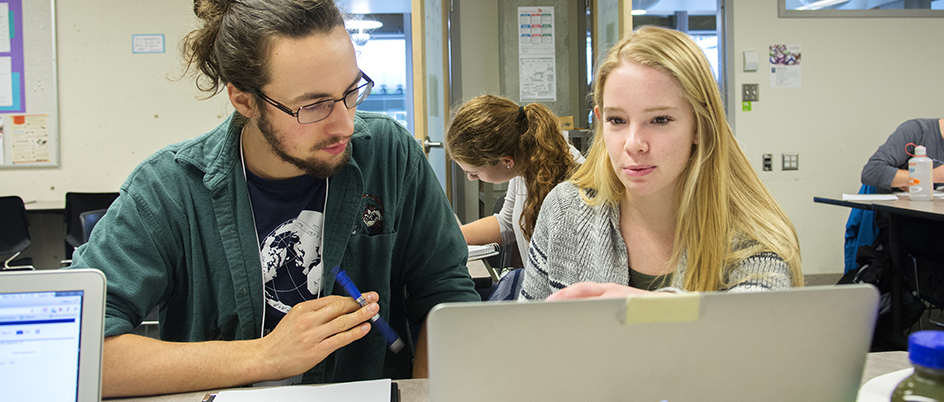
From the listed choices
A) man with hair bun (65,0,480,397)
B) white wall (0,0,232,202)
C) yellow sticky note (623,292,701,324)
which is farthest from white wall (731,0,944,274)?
yellow sticky note (623,292,701,324)

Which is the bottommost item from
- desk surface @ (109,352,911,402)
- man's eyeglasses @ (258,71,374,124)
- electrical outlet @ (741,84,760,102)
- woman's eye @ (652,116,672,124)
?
desk surface @ (109,352,911,402)

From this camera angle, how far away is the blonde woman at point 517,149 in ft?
6.43

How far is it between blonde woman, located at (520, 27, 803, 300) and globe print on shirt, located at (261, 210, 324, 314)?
0.48 metres

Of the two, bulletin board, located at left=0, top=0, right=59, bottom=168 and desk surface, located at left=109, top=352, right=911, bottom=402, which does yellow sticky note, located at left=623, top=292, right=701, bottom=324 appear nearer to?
desk surface, located at left=109, top=352, right=911, bottom=402

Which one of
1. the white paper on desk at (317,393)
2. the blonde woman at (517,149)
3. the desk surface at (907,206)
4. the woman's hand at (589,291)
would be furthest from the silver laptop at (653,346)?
the desk surface at (907,206)

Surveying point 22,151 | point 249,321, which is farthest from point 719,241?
point 22,151

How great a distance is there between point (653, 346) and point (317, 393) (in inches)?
20.3

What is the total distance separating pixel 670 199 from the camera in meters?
1.11

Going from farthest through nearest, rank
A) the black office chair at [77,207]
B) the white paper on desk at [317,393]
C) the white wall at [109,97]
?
the white wall at [109,97] < the black office chair at [77,207] < the white paper on desk at [317,393]

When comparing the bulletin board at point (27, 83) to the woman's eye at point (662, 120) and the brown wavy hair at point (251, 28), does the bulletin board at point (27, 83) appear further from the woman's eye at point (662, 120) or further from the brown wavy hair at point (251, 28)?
the woman's eye at point (662, 120)

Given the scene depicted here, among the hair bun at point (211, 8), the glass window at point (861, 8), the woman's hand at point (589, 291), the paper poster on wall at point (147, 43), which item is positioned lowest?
the woman's hand at point (589, 291)

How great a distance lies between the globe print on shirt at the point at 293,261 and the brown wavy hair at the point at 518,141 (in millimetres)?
960

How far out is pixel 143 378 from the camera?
81 cm

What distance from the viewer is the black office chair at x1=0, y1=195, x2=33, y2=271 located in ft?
10.1
